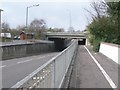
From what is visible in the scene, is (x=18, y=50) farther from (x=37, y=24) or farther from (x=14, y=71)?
(x=37, y=24)

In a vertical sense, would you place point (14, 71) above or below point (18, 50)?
above

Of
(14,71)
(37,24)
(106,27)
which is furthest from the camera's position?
(37,24)

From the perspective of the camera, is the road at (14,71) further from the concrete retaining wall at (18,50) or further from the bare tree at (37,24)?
the bare tree at (37,24)

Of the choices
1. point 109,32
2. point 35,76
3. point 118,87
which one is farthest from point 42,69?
point 109,32

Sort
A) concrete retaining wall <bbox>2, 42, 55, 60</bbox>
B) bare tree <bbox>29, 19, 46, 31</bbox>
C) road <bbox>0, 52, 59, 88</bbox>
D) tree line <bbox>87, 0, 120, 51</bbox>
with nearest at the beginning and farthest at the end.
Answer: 1. road <bbox>0, 52, 59, 88</bbox>
2. concrete retaining wall <bbox>2, 42, 55, 60</bbox>
3. tree line <bbox>87, 0, 120, 51</bbox>
4. bare tree <bbox>29, 19, 46, 31</bbox>

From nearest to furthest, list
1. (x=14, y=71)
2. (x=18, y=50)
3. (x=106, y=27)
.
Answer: (x=14, y=71) → (x=18, y=50) → (x=106, y=27)

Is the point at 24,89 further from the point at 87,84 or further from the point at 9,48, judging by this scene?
the point at 9,48

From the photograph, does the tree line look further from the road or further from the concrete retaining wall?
the road

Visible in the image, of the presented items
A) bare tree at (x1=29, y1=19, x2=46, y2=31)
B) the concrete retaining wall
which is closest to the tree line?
the concrete retaining wall

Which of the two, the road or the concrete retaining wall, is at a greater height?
the road

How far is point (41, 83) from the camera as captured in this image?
23.2 feet

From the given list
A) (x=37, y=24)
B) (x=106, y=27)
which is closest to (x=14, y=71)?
(x=106, y=27)

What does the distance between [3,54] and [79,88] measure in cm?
2958

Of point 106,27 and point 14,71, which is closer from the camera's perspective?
point 14,71
